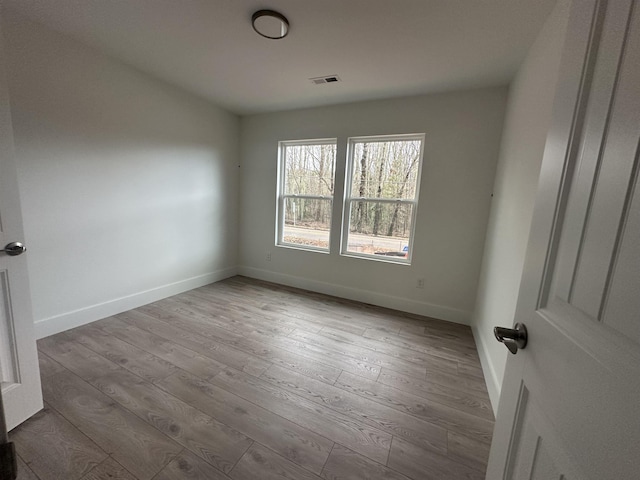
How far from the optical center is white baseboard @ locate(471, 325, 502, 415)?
169 centimetres

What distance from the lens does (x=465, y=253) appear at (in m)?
2.82

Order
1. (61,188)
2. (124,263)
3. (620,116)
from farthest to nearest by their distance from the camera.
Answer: (124,263) → (61,188) → (620,116)

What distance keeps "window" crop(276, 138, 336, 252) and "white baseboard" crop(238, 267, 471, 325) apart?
51 centimetres

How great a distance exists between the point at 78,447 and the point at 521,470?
193 centimetres

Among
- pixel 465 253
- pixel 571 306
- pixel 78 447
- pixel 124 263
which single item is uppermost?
pixel 571 306

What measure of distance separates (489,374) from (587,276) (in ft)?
5.84

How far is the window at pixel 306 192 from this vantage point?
11.5ft

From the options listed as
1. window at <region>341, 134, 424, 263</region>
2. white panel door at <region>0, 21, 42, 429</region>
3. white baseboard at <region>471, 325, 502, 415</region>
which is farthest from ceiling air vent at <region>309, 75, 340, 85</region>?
white baseboard at <region>471, 325, 502, 415</region>

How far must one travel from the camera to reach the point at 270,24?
70.4 inches

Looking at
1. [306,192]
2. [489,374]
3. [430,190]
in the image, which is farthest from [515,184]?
[306,192]

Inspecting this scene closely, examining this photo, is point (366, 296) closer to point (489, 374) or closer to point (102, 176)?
point (489, 374)

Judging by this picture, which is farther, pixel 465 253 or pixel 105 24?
pixel 465 253

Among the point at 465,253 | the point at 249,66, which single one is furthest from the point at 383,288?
the point at 249,66

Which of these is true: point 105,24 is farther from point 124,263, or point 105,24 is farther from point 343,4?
point 124,263
